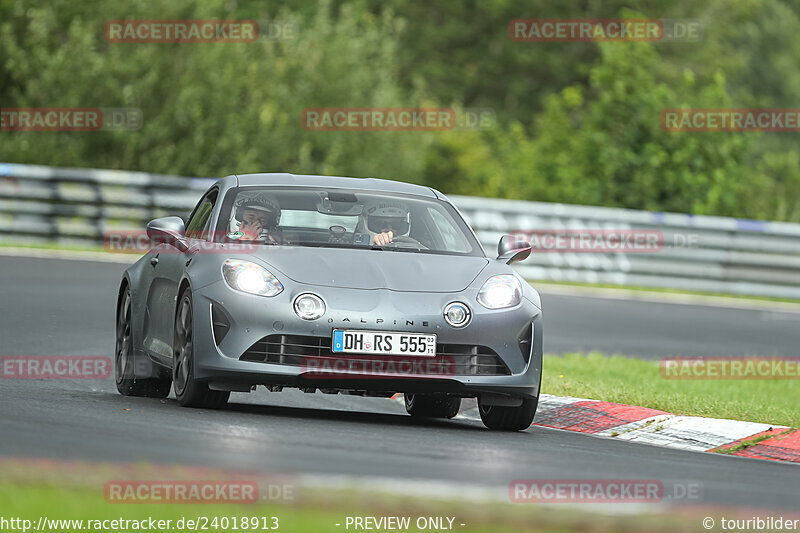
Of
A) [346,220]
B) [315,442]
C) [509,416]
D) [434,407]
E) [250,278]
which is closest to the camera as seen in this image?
[315,442]

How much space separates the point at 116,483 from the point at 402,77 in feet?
176

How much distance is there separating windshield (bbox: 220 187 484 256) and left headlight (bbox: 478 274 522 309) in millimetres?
563

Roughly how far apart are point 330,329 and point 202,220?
203 centimetres

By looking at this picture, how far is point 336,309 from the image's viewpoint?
9164 millimetres

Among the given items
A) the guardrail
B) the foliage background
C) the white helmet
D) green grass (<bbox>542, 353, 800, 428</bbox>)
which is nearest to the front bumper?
the white helmet

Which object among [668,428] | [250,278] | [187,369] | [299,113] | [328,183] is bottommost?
[668,428]

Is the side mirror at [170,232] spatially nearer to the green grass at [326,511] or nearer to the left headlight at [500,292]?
the left headlight at [500,292]

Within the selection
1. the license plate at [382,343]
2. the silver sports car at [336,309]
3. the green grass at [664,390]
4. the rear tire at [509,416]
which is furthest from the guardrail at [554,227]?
the license plate at [382,343]

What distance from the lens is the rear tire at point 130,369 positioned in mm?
10789

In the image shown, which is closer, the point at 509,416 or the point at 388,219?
the point at 509,416

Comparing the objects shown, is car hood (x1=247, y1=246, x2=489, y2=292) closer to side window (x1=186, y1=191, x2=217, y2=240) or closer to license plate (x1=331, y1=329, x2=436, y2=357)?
license plate (x1=331, y1=329, x2=436, y2=357)

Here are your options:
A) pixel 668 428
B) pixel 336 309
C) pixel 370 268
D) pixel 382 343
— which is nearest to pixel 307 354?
pixel 336 309

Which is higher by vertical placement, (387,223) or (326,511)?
(387,223)

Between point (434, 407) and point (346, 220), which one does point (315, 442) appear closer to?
point (346, 220)
